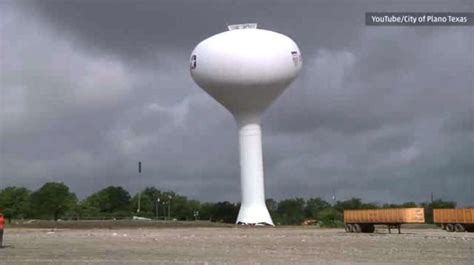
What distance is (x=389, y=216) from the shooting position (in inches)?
2072

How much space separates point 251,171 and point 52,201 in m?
73.6

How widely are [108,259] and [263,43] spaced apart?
5646cm

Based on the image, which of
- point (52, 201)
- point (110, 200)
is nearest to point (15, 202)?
point (52, 201)

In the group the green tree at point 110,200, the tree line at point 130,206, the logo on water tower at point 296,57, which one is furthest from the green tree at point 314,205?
the logo on water tower at point 296,57

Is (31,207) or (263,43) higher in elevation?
(263,43)

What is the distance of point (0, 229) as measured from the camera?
2862 cm

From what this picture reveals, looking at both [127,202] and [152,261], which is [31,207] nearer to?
[127,202]

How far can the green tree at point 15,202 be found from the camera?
151 metres

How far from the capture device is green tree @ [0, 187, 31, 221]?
494 ft

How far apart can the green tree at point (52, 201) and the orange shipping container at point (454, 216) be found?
101 meters

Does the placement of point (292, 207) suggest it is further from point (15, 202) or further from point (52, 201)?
point (15, 202)

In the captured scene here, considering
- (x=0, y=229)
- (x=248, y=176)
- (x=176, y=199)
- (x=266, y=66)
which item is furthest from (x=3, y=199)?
(x=0, y=229)

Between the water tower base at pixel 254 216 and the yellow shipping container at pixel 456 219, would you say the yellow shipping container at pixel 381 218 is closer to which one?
the yellow shipping container at pixel 456 219

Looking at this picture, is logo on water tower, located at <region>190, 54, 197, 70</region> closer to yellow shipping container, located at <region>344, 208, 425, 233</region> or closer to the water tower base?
the water tower base
